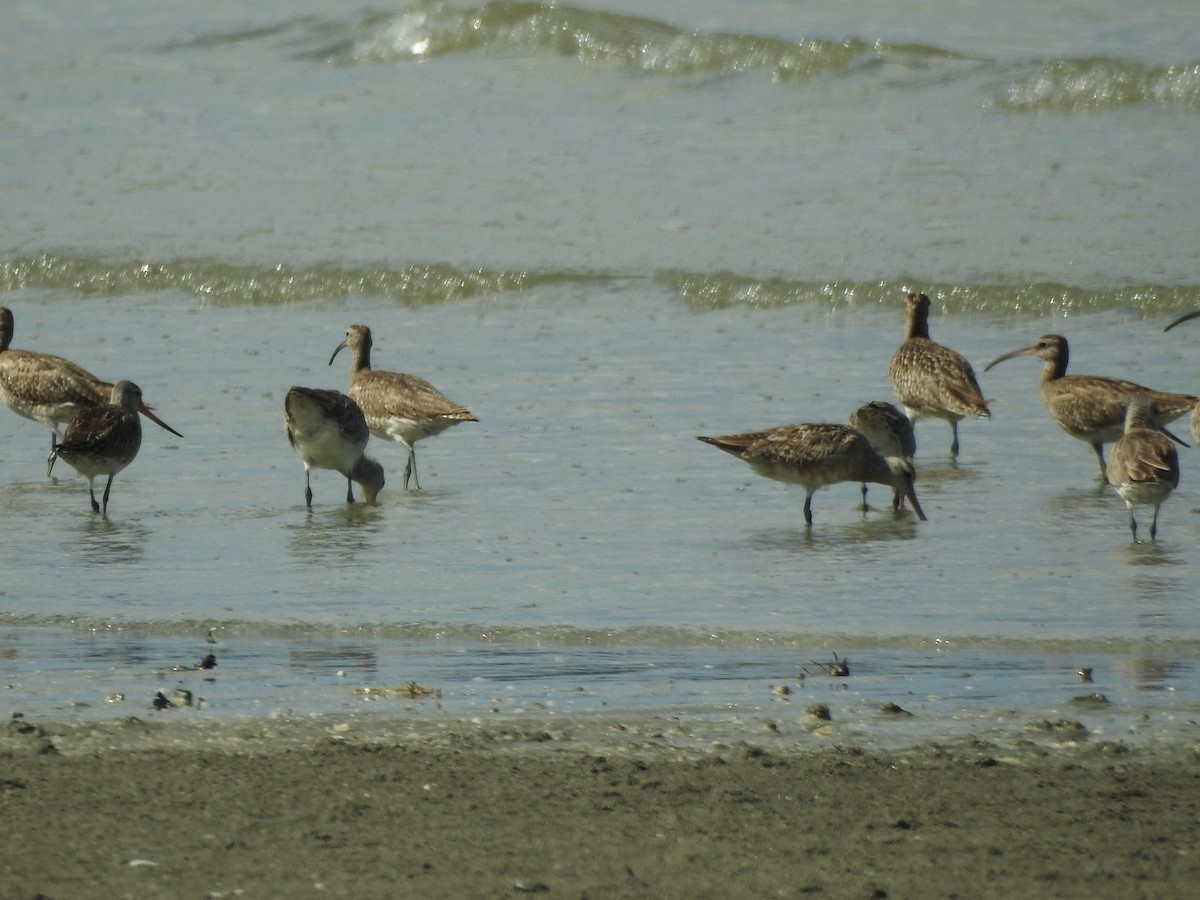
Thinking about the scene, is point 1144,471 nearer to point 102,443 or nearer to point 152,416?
point 102,443

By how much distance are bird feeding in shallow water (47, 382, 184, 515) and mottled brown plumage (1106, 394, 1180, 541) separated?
499 cm

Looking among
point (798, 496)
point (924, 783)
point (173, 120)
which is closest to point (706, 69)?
point (173, 120)

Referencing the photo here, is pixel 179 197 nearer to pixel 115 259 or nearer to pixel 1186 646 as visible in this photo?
pixel 115 259

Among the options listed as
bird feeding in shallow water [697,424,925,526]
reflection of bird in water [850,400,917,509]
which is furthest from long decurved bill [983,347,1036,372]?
bird feeding in shallow water [697,424,925,526]

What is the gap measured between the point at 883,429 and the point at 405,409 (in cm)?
286

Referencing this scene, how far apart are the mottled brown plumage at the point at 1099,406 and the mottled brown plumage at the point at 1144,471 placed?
143 cm

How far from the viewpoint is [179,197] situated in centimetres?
2069

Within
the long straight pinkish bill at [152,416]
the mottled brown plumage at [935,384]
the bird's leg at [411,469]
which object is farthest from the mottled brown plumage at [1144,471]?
the long straight pinkish bill at [152,416]

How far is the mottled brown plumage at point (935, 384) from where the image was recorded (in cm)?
1159

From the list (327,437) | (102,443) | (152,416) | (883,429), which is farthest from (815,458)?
(152,416)

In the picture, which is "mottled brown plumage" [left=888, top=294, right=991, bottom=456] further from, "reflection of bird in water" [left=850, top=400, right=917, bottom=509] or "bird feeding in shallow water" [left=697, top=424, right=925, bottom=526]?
"bird feeding in shallow water" [left=697, top=424, right=925, bottom=526]

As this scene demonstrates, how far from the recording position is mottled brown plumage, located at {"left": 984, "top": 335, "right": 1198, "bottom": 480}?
10.8 meters

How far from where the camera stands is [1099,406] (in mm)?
10797

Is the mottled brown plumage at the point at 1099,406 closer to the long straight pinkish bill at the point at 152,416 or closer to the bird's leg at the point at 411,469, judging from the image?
the bird's leg at the point at 411,469
